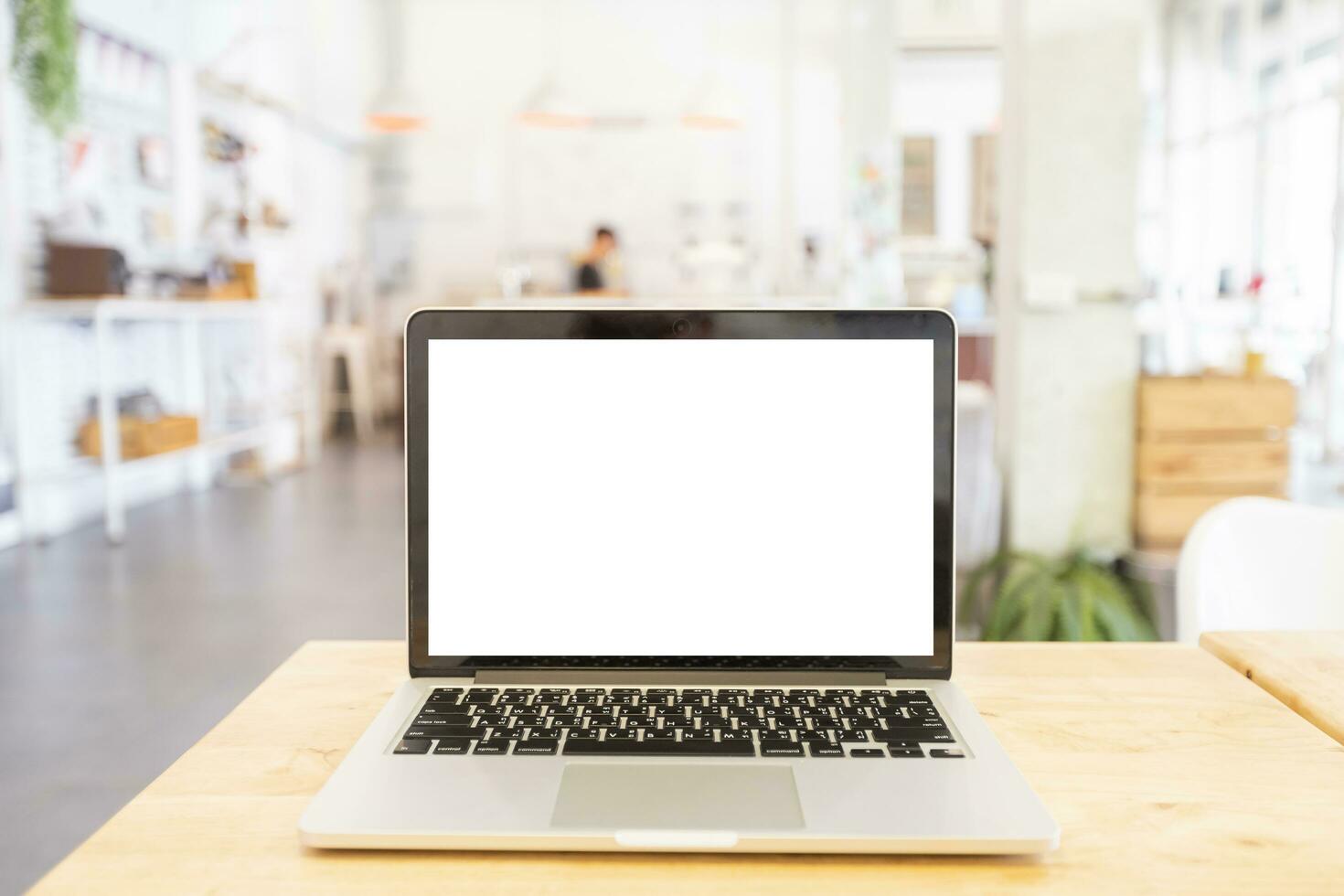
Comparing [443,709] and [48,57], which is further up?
[48,57]

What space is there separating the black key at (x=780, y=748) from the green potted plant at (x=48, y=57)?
4.79m

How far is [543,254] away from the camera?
35.3 feet

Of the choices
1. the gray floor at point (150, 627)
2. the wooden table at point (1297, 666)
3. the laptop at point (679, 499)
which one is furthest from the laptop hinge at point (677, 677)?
the gray floor at point (150, 627)

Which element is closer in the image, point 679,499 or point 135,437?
point 679,499

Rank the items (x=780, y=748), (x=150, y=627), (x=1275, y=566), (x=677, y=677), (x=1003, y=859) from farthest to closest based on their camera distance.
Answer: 1. (x=150, y=627)
2. (x=1275, y=566)
3. (x=677, y=677)
4. (x=780, y=748)
5. (x=1003, y=859)

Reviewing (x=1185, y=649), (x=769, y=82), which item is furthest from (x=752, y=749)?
(x=769, y=82)

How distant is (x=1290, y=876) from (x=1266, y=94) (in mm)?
8660

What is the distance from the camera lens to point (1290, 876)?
58cm

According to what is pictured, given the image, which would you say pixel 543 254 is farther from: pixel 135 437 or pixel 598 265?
pixel 135 437

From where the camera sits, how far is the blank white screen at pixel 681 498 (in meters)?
0.85

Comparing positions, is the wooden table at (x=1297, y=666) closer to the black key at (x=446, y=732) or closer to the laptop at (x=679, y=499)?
the laptop at (x=679, y=499)

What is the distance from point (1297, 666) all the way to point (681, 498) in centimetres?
54

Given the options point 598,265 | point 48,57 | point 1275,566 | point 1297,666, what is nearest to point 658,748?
point 1297,666

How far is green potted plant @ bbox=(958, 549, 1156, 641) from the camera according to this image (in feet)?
8.86
